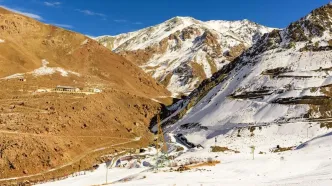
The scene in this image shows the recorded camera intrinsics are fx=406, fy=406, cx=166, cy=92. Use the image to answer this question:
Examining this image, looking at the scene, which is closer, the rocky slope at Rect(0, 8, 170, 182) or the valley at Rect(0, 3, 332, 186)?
the valley at Rect(0, 3, 332, 186)

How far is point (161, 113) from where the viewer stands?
137 metres

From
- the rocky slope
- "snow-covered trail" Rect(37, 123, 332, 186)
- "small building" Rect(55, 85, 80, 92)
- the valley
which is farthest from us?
"small building" Rect(55, 85, 80, 92)

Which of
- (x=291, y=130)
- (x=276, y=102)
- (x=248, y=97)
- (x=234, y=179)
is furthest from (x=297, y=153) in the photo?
(x=248, y=97)

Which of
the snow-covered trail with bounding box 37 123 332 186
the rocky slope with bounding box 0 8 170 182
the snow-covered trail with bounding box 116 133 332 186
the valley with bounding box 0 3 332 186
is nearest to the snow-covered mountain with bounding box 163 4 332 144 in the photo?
the valley with bounding box 0 3 332 186

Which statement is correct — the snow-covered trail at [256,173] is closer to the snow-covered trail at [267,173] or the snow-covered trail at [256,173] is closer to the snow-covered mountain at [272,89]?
the snow-covered trail at [267,173]

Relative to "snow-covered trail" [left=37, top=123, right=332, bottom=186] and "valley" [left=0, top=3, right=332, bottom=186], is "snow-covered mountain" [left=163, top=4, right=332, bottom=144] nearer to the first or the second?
"valley" [left=0, top=3, right=332, bottom=186]

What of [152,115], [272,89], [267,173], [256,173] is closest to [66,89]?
[152,115]

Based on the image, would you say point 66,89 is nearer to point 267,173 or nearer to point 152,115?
point 152,115

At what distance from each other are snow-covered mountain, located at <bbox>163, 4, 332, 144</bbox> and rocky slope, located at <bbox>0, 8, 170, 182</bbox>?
55.5 feet

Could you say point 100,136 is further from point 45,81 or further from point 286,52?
point 286,52

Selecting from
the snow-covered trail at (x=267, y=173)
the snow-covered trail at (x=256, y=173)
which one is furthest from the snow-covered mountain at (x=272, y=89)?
the snow-covered trail at (x=267, y=173)

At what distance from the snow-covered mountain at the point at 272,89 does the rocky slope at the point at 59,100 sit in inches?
666

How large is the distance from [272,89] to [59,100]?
5564 centimetres

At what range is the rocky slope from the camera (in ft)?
270
